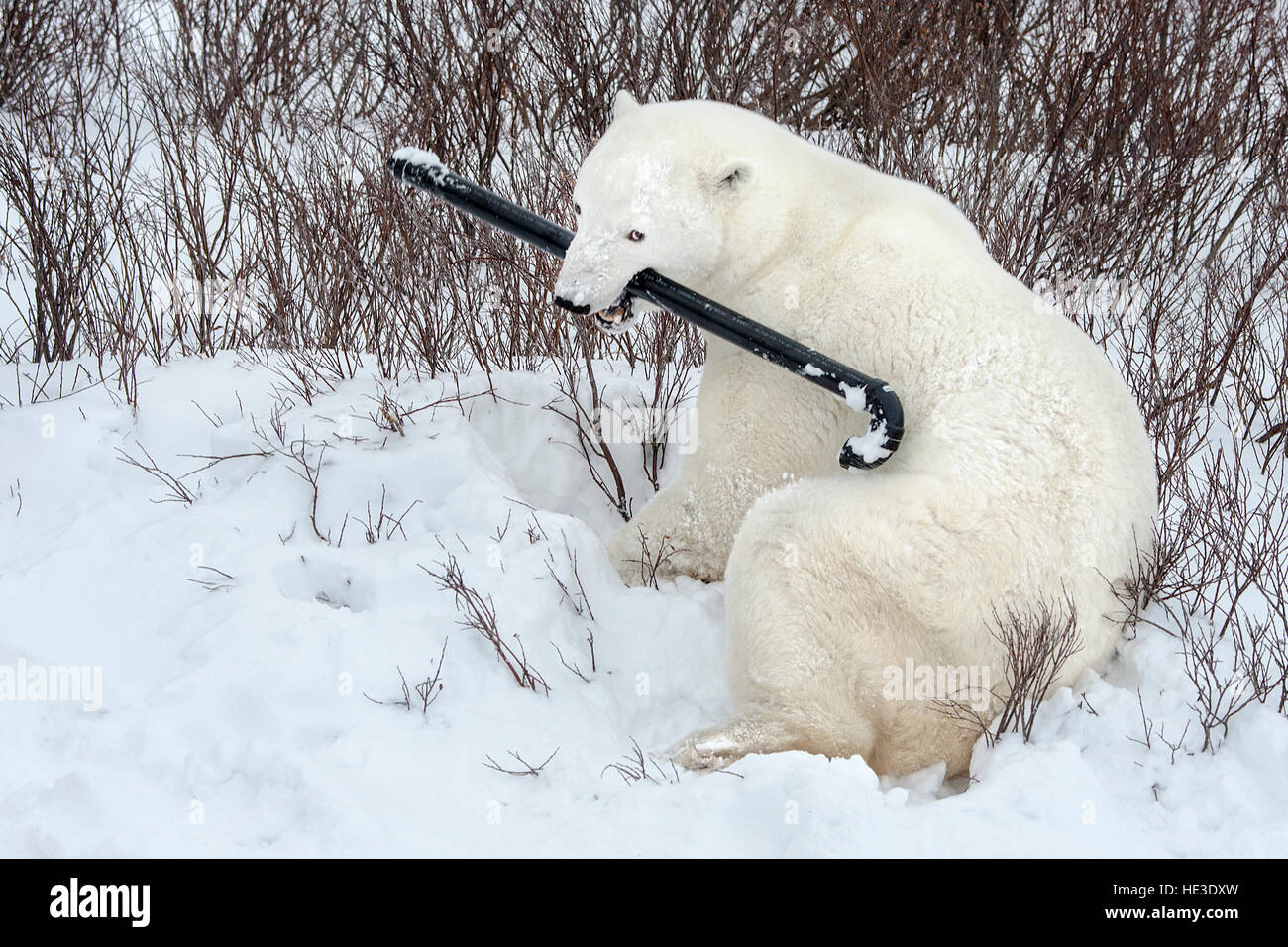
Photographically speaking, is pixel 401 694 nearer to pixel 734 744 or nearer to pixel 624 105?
pixel 734 744

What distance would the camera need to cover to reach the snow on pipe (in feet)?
8.25

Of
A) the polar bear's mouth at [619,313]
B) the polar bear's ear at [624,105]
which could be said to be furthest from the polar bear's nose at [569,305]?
the polar bear's ear at [624,105]

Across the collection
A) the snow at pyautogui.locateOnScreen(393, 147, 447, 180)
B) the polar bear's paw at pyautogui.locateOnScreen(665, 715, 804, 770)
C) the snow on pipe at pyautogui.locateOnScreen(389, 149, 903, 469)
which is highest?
the snow at pyautogui.locateOnScreen(393, 147, 447, 180)

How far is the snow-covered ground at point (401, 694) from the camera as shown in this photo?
6.73 ft


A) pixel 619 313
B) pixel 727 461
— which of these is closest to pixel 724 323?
pixel 619 313

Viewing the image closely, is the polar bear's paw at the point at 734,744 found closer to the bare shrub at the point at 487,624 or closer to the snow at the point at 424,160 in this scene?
the bare shrub at the point at 487,624

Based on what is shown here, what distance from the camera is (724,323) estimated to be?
106 inches

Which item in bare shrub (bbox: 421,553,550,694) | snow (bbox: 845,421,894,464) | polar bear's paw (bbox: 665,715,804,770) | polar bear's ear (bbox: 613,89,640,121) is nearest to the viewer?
polar bear's paw (bbox: 665,715,804,770)

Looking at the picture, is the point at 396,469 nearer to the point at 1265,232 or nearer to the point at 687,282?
the point at 687,282

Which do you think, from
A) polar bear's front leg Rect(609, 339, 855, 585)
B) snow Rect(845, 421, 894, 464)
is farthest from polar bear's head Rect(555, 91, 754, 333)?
snow Rect(845, 421, 894, 464)

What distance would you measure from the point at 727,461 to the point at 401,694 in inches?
40.2

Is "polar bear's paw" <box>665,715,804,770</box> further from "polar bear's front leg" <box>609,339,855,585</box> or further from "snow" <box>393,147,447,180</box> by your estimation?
"snow" <box>393,147,447,180</box>

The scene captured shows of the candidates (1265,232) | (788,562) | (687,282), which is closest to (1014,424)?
(788,562)
